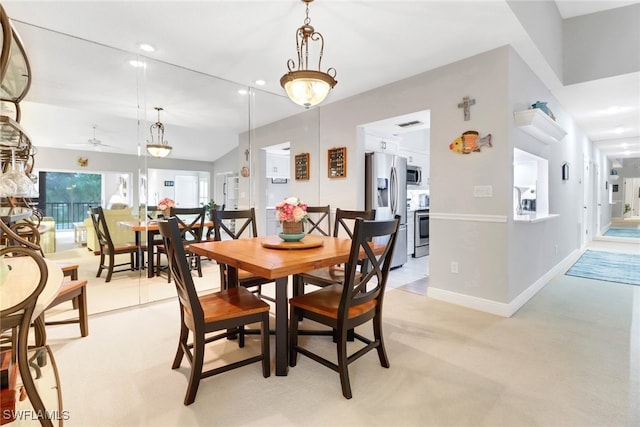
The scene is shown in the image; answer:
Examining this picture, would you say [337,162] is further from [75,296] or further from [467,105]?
[75,296]

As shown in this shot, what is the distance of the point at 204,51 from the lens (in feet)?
9.92

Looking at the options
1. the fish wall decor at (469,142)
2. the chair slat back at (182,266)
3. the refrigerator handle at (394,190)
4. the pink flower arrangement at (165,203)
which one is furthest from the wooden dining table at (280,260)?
the refrigerator handle at (394,190)

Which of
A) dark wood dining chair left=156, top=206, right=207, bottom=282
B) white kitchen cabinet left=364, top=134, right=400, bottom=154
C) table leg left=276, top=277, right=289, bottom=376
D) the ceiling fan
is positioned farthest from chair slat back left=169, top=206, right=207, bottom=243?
white kitchen cabinet left=364, top=134, right=400, bottom=154

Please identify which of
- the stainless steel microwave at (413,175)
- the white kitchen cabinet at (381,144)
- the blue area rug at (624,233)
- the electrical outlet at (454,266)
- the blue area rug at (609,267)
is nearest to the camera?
the electrical outlet at (454,266)

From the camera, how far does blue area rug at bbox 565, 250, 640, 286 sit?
4.14 m

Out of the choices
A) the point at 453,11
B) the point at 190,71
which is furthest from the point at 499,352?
the point at 190,71

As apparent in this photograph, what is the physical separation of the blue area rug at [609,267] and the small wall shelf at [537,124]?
2.09 metres

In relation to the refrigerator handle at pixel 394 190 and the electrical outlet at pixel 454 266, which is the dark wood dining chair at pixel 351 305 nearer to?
the electrical outlet at pixel 454 266

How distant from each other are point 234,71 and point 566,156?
512 cm

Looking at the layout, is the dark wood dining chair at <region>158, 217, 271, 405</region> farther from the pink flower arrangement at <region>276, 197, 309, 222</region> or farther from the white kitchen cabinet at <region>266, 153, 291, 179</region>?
the white kitchen cabinet at <region>266, 153, 291, 179</region>

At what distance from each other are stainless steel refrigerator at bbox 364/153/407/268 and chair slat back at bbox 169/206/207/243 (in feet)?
7.37

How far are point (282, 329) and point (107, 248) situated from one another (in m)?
2.50

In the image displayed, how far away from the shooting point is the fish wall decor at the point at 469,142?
296 cm

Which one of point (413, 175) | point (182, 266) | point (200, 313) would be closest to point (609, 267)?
point (413, 175)
